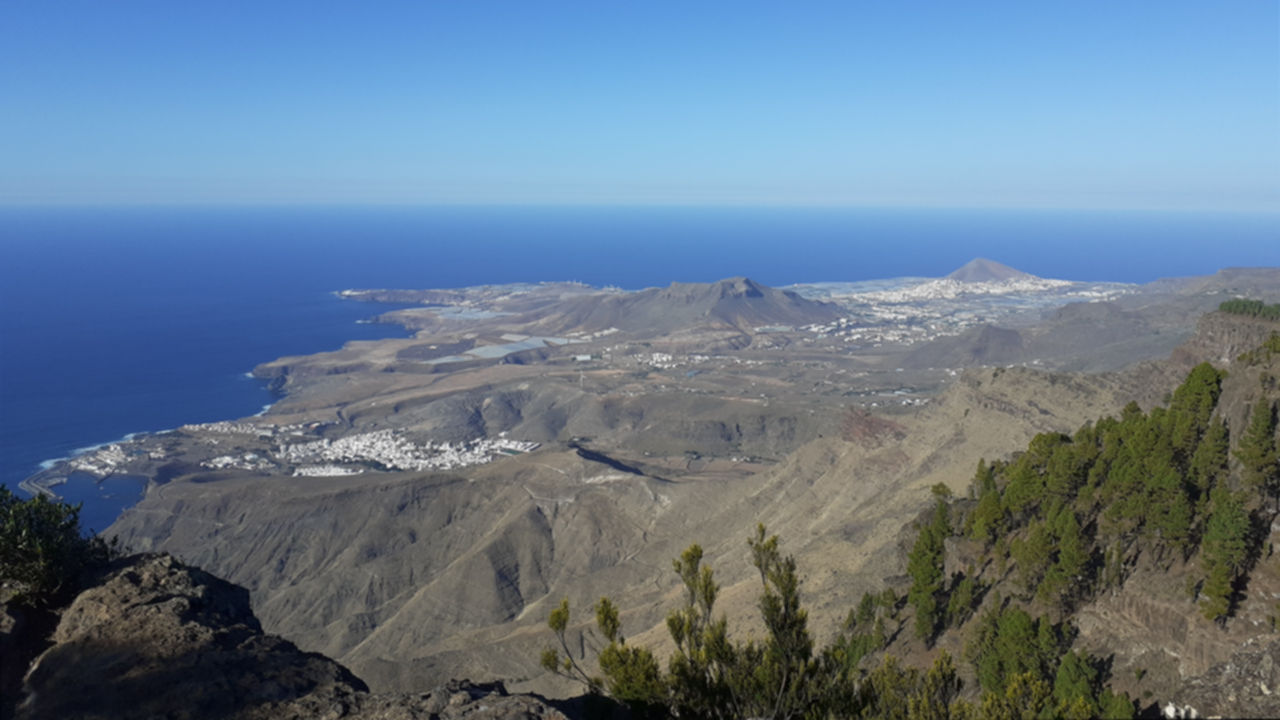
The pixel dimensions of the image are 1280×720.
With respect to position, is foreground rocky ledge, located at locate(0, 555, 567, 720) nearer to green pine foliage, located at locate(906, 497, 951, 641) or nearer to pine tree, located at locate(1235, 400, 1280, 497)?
green pine foliage, located at locate(906, 497, 951, 641)

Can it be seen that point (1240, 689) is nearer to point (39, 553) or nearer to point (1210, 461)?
point (1210, 461)

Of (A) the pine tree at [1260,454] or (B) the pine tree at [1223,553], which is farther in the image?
(A) the pine tree at [1260,454]

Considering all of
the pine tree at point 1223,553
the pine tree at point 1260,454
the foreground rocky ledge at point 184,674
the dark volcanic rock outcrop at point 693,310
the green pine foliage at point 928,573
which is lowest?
the dark volcanic rock outcrop at point 693,310

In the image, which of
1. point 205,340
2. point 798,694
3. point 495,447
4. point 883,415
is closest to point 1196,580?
point 798,694

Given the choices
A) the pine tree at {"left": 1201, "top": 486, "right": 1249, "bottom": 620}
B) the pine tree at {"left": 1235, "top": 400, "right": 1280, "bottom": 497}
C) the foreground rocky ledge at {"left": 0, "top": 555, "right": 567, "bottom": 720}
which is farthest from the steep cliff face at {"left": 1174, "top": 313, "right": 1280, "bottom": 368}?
the foreground rocky ledge at {"left": 0, "top": 555, "right": 567, "bottom": 720}

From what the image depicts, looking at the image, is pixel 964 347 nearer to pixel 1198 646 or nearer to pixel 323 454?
pixel 323 454

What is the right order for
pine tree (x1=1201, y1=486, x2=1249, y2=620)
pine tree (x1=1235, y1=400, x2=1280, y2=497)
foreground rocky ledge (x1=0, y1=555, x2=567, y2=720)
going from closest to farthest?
foreground rocky ledge (x1=0, y1=555, x2=567, y2=720) < pine tree (x1=1201, y1=486, x2=1249, y2=620) < pine tree (x1=1235, y1=400, x2=1280, y2=497)

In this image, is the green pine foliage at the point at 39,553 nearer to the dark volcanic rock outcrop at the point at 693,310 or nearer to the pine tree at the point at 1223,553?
the pine tree at the point at 1223,553

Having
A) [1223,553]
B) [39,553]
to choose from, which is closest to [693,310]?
[1223,553]

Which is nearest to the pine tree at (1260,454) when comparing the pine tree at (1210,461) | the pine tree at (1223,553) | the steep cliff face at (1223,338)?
the pine tree at (1210,461)
